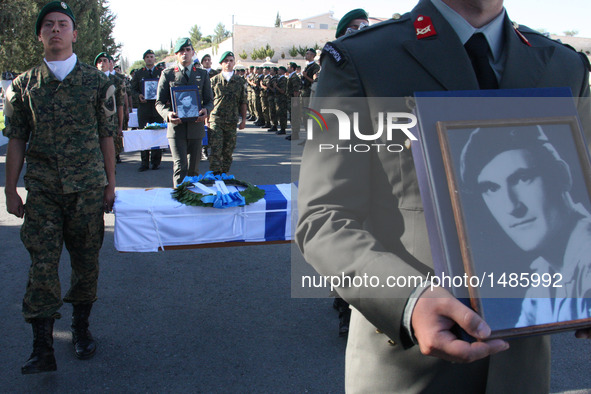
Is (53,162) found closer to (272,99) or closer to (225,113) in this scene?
(225,113)

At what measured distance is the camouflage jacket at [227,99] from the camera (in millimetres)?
8461

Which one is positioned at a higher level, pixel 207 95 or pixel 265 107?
pixel 207 95

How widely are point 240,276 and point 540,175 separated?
13.2 feet

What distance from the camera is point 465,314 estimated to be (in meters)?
0.78

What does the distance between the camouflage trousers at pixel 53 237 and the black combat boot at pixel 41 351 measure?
0.06m

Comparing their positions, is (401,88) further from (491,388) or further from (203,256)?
(203,256)

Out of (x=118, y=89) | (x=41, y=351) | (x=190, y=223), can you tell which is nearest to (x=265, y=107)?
(x=118, y=89)

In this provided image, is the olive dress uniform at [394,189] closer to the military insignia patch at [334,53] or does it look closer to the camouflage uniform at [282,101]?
the military insignia patch at [334,53]

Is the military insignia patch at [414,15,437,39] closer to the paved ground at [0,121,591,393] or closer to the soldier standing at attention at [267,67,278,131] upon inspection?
the paved ground at [0,121,591,393]

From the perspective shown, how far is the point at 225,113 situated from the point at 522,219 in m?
7.87

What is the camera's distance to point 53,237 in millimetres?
3109

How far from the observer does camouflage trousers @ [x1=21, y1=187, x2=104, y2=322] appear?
10.1ft

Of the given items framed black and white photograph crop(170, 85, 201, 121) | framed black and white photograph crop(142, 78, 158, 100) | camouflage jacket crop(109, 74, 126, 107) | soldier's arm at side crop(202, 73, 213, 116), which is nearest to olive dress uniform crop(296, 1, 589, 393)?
framed black and white photograph crop(170, 85, 201, 121)

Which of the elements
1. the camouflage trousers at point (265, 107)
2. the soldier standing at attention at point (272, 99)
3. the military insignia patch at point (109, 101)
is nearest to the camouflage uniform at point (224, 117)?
the military insignia patch at point (109, 101)
